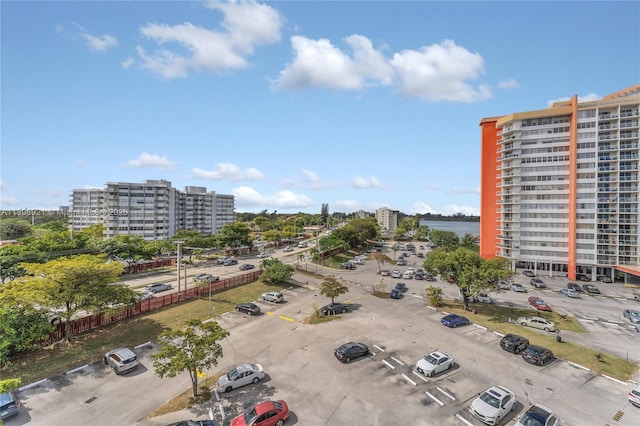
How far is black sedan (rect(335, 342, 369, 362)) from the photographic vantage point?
88.6 ft

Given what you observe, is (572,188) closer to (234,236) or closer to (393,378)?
(393,378)

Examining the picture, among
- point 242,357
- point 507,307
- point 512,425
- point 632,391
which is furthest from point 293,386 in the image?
point 507,307

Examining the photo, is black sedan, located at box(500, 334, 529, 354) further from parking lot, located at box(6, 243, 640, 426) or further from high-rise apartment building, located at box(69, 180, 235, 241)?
high-rise apartment building, located at box(69, 180, 235, 241)

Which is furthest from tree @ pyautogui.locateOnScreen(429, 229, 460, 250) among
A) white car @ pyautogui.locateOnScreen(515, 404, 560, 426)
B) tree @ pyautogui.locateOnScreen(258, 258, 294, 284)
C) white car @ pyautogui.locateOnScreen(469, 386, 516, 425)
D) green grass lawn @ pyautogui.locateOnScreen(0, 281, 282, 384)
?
white car @ pyautogui.locateOnScreen(515, 404, 560, 426)

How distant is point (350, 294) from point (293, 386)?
89.3ft

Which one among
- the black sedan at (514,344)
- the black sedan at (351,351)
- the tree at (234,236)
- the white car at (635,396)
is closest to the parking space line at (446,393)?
the black sedan at (351,351)

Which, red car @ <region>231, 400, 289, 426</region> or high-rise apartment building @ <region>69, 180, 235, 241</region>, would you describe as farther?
high-rise apartment building @ <region>69, 180, 235, 241</region>

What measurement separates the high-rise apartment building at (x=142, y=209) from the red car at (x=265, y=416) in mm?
99598

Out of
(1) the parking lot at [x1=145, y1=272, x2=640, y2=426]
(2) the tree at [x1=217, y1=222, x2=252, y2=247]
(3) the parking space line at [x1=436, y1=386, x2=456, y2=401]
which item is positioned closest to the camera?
(1) the parking lot at [x1=145, y1=272, x2=640, y2=426]

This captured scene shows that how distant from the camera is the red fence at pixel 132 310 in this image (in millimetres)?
31322

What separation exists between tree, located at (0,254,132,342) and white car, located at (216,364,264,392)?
16.9 metres

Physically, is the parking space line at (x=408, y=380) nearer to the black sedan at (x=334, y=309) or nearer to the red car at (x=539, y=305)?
the black sedan at (x=334, y=309)

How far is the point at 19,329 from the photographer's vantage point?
85.8 ft

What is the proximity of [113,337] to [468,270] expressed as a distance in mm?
42419
